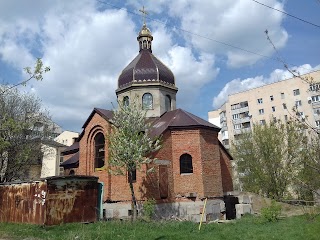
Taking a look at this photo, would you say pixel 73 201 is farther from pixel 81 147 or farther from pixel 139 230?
pixel 81 147

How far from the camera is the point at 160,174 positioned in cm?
1812

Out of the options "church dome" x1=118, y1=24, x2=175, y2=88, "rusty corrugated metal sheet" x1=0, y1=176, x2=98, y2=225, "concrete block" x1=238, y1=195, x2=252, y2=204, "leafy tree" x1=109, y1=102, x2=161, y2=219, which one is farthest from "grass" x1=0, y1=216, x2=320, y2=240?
"church dome" x1=118, y1=24, x2=175, y2=88

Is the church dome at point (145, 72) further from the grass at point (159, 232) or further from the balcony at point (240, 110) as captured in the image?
the balcony at point (240, 110)

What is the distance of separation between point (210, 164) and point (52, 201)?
31.4 ft

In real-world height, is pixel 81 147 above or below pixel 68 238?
above

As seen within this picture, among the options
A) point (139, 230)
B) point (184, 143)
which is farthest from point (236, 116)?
point (139, 230)

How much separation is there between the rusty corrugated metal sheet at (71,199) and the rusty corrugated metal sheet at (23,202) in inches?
14.2

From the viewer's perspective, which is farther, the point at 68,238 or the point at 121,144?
the point at 121,144

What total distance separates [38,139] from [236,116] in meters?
35.8

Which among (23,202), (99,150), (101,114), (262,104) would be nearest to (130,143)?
(101,114)

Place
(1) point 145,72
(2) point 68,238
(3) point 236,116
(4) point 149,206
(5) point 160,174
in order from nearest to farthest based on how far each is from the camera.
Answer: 1. (2) point 68,238
2. (4) point 149,206
3. (5) point 160,174
4. (1) point 145,72
5. (3) point 236,116

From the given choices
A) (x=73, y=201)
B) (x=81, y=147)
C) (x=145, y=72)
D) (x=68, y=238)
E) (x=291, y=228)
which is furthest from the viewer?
(x=145, y=72)

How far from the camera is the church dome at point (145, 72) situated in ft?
77.2

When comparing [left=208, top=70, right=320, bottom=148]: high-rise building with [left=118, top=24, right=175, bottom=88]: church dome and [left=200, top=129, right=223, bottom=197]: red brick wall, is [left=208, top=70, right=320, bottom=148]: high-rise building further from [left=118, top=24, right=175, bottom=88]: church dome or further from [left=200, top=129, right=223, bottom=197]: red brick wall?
[left=200, top=129, right=223, bottom=197]: red brick wall
